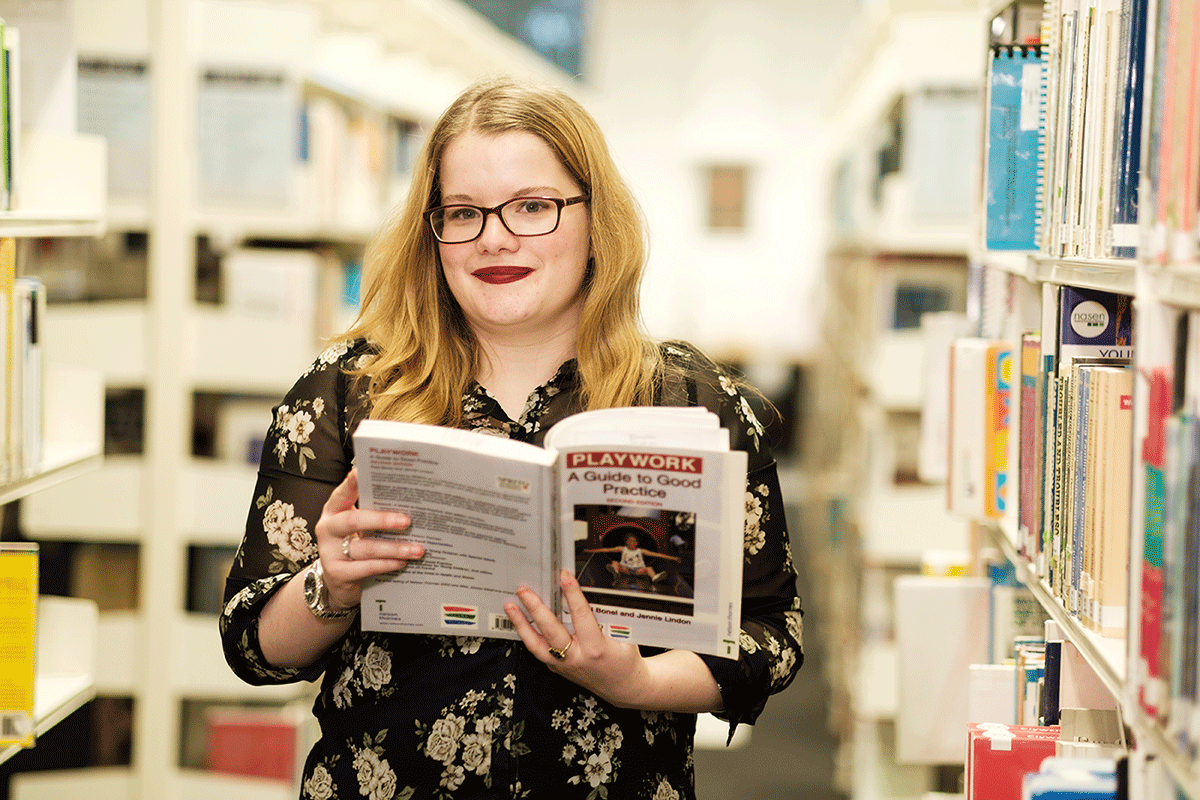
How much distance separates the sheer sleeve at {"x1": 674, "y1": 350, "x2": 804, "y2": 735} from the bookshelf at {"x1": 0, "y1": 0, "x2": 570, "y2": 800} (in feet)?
6.20

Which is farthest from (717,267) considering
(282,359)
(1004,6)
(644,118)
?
(1004,6)

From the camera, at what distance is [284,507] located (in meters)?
1.44

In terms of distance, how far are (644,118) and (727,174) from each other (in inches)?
34.0

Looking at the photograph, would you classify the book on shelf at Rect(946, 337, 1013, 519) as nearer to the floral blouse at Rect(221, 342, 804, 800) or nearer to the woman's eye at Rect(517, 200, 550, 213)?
the floral blouse at Rect(221, 342, 804, 800)

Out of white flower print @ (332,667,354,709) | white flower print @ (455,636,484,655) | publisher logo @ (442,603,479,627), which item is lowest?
white flower print @ (332,667,354,709)

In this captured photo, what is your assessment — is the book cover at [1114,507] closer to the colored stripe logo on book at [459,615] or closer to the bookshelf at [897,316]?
the colored stripe logo on book at [459,615]

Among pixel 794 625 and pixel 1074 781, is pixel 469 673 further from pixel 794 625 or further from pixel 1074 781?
pixel 1074 781

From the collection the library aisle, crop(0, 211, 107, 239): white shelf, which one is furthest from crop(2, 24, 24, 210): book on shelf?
the library aisle

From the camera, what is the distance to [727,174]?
32.2 feet

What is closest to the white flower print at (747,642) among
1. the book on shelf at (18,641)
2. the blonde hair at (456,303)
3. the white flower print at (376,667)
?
the blonde hair at (456,303)

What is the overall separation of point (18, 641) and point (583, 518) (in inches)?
37.3

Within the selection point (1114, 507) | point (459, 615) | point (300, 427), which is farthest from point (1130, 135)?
point (300, 427)

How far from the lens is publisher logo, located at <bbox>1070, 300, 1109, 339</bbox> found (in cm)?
146

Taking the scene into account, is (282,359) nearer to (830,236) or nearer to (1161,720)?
(1161,720)
